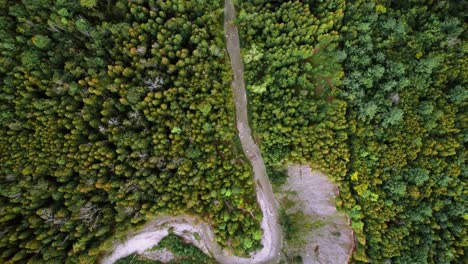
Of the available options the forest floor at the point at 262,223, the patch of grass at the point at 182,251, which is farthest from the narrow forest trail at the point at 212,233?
the patch of grass at the point at 182,251

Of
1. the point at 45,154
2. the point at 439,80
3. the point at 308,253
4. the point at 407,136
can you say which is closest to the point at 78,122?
the point at 45,154

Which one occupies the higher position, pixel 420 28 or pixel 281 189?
pixel 420 28

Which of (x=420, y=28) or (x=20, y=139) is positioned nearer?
(x=20, y=139)

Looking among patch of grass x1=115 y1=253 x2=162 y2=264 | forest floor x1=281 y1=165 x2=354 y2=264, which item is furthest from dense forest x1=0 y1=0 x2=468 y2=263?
patch of grass x1=115 y1=253 x2=162 y2=264

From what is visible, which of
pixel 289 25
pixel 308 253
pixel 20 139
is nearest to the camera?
pixel 20 139

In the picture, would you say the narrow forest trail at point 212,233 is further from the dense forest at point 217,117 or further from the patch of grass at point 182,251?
the dense forest at point 217,117

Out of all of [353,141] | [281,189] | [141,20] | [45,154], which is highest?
[141,20]

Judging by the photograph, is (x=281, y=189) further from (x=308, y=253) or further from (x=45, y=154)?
(x=45, y=154)
